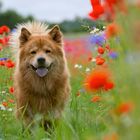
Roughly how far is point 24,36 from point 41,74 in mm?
648

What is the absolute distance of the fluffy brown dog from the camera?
6.59 metres

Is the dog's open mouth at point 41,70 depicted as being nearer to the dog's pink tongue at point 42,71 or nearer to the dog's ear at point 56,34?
the dog's pink tongue at point 42,71

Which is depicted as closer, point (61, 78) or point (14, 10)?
point (61, 78)

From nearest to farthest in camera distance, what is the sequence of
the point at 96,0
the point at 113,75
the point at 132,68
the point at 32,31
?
the point at 132,68
the point at 113,75
the point at 96,0
the point at 32,31

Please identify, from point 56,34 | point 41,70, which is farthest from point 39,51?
point 56,34

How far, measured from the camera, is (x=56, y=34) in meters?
7.04

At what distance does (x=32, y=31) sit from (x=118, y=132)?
5683 mm

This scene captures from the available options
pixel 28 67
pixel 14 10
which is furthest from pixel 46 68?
pixel 14 10

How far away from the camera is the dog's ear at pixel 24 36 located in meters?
6.88

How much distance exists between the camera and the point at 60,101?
663cm

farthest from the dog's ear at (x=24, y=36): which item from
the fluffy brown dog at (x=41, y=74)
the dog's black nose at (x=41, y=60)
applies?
the dog's black nose at (x=41, y=60)

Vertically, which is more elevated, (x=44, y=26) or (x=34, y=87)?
(x=44, y=26)

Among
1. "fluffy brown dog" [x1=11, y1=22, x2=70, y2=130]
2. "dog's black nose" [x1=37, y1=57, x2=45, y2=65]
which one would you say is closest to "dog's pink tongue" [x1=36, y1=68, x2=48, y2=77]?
"fluffy brown dog" [x1=11, y1=22, x2=70, y2=130]

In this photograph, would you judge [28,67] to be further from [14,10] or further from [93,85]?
[14,10]
